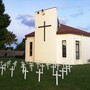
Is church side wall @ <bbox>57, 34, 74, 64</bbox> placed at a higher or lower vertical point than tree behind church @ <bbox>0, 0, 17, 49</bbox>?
lower

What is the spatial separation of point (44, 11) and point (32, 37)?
4369 millimetres

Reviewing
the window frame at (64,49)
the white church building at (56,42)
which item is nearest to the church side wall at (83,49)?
the white church building at (56,42)

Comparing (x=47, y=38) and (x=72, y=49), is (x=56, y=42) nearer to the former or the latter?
(x=47, y=38)

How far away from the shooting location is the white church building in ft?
101

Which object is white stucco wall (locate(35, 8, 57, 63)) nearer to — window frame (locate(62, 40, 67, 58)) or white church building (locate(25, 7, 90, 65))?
white church building (locate(25, 7, 90, 65))

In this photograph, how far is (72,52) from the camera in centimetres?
3047

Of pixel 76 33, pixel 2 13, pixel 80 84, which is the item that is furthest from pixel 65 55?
pixel 80 84

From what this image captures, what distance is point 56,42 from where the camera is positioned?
1228 inches

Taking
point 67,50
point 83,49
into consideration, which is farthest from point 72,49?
point 83,49

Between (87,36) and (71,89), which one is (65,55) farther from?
(71,89)

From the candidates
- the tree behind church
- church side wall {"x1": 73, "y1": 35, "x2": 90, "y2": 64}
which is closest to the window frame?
church side wall {"x1": 73, "y1": 35, "x2": 90, "y2": 64}

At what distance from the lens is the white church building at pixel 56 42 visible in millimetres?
30719

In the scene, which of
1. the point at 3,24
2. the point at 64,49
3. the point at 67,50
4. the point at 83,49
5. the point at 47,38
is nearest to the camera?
the point at 67,50

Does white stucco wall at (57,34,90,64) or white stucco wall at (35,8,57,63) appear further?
white stucco wall at (35,8,57,63)
